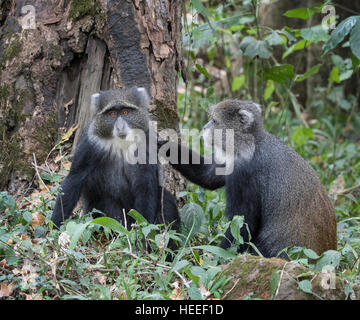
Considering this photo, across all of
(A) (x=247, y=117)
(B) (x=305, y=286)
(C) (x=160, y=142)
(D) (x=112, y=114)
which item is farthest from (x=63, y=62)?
(B) (x=305, y=286)

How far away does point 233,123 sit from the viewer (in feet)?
17.4

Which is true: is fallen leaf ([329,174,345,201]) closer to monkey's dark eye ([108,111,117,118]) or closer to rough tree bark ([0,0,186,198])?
rough tree bark ([0,0,186,198])

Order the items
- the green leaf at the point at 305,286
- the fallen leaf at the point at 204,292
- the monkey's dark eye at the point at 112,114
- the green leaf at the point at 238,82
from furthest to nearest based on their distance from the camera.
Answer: the green leaf at the point at 238,82 → the monkey's dark eye at the point at 112,114 → the fallen leaf at the point at 204,292 → the green leaf at the point at 305,286

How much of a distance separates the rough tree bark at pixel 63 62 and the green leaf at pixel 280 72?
2.11 meters

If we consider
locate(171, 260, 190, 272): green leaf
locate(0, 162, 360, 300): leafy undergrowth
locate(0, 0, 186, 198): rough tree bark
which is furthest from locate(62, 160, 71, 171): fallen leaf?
locate(171, 260, 190, 272): green leaf

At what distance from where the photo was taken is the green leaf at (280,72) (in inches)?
286

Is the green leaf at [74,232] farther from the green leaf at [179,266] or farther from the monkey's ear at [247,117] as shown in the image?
the monkey's ear at [247,117]

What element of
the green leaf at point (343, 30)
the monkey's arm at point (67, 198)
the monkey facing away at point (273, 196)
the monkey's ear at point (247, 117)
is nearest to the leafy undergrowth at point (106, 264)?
the monkey's arm at point (67, 198)

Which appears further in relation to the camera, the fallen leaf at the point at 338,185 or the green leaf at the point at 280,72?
the fallen leaf at the point at 338,185

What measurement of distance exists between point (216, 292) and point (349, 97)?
8447 mm

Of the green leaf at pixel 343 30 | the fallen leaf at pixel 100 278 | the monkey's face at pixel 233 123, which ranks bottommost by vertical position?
the fallen leaf at pixel 100 278

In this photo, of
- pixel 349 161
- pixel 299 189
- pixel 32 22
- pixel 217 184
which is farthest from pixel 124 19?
pixel 349 161

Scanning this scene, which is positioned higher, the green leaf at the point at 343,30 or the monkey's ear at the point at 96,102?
the green leaf at the point at 343,30

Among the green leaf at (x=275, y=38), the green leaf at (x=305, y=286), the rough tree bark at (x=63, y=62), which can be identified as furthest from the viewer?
the green leaf at (x=275, y=38)
